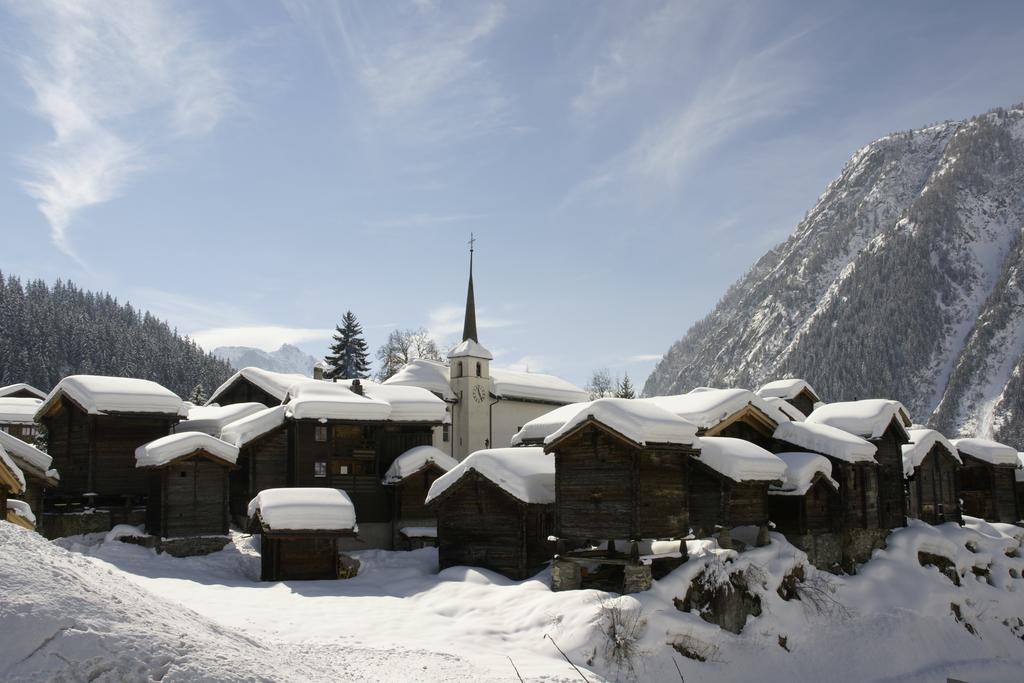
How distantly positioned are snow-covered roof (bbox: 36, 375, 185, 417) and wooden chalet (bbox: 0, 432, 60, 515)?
4.13 metres

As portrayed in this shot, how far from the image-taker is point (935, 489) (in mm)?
38344

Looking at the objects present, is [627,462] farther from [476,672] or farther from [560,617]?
[476,672]

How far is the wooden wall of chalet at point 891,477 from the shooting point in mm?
33125

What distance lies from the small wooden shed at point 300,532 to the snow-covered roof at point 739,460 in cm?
1214

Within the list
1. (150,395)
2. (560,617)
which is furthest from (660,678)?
(150,395)

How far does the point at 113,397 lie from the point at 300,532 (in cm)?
1230

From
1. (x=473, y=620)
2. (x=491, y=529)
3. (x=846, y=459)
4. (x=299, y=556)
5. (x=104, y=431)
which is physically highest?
(x=104, y=431)

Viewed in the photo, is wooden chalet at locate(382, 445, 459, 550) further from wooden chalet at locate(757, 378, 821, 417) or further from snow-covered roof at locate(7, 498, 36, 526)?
wooden chalet at locate(757, 378, 821, 417)

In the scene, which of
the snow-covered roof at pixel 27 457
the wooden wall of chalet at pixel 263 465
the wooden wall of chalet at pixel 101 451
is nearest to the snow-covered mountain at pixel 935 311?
the wooden wall of chalet at pixel 263 465

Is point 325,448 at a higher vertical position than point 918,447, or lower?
higher

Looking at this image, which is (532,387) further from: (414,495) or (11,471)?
(11,471)

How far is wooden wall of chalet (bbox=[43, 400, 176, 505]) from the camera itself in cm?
3322

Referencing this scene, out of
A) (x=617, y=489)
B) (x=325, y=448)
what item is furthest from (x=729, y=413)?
(x=325, y=448)

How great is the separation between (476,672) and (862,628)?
15.9m
